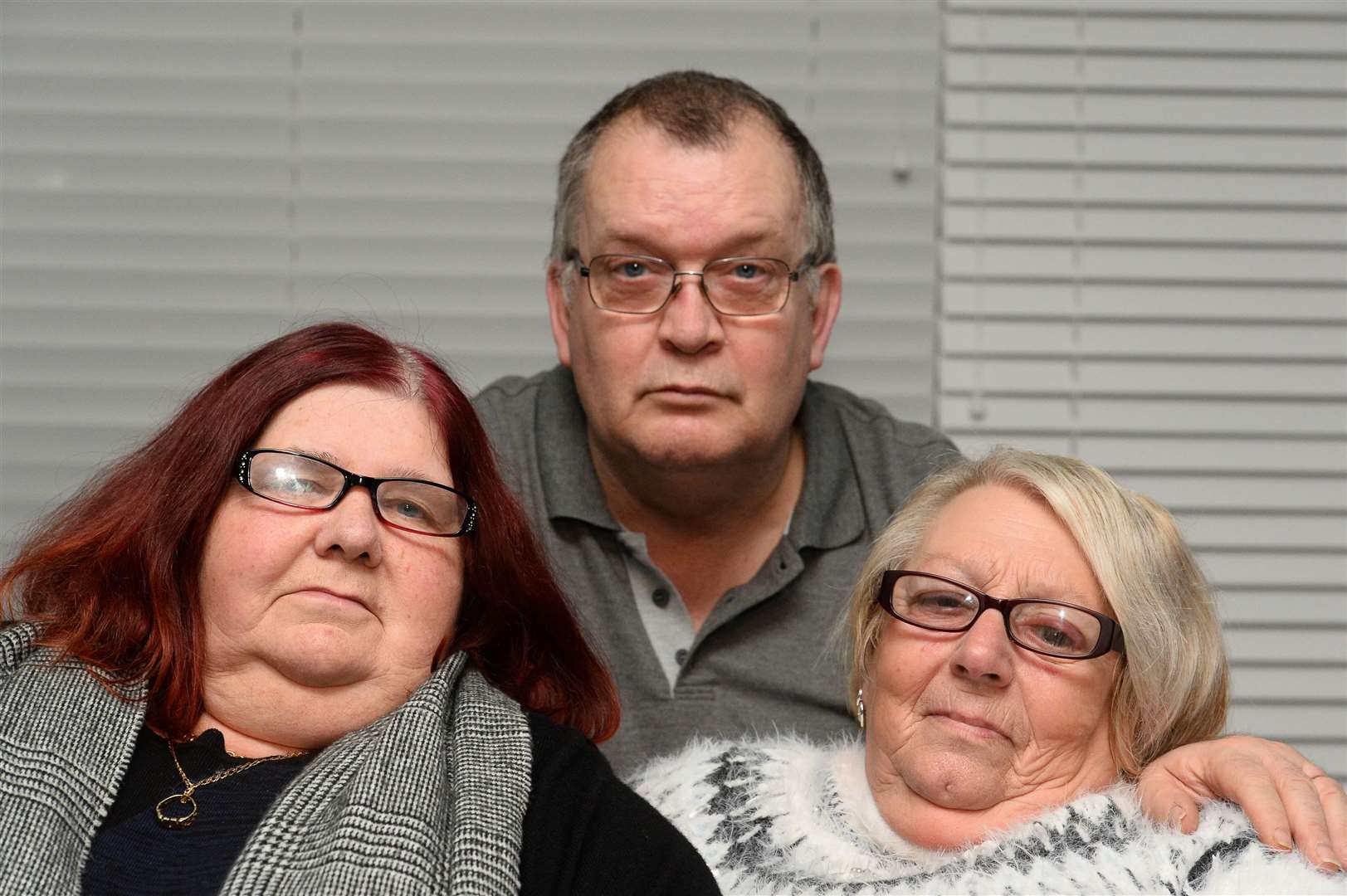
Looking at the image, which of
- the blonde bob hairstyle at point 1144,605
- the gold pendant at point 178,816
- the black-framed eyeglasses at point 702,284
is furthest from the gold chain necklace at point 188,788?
the black-framed eyeglasses at point 702,284

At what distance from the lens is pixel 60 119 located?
3311 millimetres

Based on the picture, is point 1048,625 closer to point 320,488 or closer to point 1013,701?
point 1013,701

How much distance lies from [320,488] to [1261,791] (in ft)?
4.15

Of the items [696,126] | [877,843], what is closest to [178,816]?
[877,843]

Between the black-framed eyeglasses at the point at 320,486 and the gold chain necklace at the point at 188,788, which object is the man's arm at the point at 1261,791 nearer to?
the black-framed eyeglasses at the point at 320,486

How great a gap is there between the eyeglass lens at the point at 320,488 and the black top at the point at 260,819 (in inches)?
13.7

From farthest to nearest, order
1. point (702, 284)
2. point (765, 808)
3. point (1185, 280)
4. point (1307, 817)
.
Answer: point (1185, 280) → point (702, 284) → point (765, 808) → point (1307, 817)

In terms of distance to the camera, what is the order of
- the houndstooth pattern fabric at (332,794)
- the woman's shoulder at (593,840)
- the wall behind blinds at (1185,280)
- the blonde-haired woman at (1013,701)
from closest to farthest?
1. the houndstooth pattern fabric at (332,794)
2. the woman's shoulder at (593,840)
3. the blonde-haired woman at (1013,701)
4. the wall behind blinds at (1185,280)

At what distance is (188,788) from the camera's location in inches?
70.7

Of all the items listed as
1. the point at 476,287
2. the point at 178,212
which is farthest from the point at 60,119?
the point at 476,287

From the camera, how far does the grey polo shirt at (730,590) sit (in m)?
2.45

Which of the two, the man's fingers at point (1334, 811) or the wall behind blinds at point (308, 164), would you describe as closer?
the man's fingers at point (1334, 811)

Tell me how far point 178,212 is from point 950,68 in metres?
1.90

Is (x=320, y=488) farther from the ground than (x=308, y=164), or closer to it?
closer to it
